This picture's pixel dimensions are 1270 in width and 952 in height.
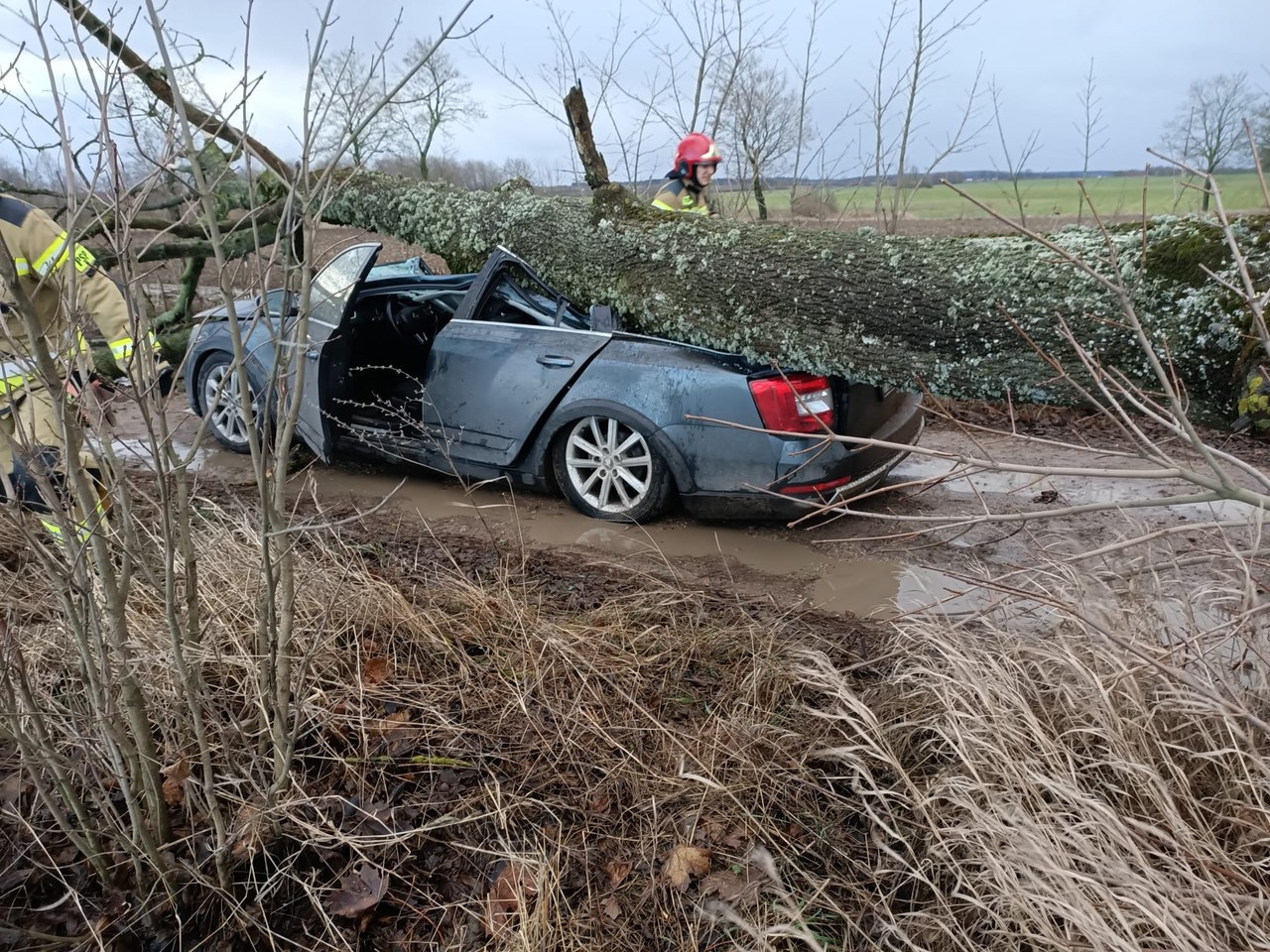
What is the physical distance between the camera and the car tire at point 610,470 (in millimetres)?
4730

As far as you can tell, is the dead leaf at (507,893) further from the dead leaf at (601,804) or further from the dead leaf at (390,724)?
the dead leaf at (390,724)

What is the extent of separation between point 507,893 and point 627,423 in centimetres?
289

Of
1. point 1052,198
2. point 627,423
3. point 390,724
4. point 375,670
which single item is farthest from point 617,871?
point 1052,198

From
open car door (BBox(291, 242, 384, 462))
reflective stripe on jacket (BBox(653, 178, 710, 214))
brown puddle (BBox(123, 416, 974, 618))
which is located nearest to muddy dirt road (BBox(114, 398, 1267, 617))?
brown puddle (BBox(123, 416, 974, 618))

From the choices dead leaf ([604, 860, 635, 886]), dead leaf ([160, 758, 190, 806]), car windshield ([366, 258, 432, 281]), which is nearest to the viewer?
dead leaf ([604, 860, 635, 886])

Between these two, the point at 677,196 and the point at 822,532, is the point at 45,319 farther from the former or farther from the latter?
the point at 677,196

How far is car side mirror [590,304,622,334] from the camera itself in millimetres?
4910

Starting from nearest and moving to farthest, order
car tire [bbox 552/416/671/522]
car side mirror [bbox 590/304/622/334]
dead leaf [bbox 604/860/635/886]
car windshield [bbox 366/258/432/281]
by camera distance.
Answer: dead leaf [bbox 604/860/635/886], car tire [bbox 552/416/671/522], car side mirror [bbox 590/304/622/334], car windshield [bbox 366/258/432/281]

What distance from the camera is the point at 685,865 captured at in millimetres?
2186

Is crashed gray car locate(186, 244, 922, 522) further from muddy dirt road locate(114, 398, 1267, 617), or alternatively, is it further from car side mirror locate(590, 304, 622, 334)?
muddy dirt road locate(114, 398, 1267, 617)

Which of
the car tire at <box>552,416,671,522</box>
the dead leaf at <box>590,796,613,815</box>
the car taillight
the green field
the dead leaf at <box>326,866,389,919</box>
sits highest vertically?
the green field

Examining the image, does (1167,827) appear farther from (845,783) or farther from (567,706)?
(567,706)

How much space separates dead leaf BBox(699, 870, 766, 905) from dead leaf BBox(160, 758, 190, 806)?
1.44 metres

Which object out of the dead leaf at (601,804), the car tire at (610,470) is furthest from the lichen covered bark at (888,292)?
the dead leaf at (601,804)
